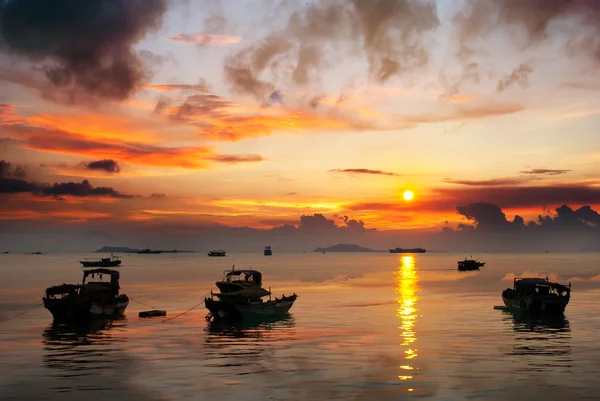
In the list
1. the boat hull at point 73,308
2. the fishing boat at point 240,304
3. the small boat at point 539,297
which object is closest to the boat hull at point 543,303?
the small boat at point 539,297

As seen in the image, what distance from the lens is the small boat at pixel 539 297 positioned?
78.2 m

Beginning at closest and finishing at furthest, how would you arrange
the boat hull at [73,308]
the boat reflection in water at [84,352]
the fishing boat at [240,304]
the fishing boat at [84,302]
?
the boat reflection in water at [84,352] < the fishing boat at [240,304] < the boat hull at [73,308] < the fishing boat at [84,302]

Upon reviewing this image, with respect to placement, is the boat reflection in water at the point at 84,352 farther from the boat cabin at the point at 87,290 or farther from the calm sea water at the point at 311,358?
the boat cabin at the point at 87,290

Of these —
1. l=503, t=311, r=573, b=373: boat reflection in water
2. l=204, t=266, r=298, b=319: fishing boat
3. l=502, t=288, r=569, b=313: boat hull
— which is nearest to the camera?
l=503, t=311, r=573, b=373: boat reflection in water

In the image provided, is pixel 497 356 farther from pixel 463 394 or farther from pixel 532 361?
pixel 463 394

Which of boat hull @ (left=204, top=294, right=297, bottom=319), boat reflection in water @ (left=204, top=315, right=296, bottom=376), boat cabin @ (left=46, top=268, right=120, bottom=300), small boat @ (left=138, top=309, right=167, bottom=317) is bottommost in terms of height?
boat reflection in water @ (left=204, top=315, right=296, bottom=376)

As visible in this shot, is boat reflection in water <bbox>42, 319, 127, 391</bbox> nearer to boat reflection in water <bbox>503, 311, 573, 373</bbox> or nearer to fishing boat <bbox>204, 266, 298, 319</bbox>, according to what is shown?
fishing boat <bbox>204, 266, 298, 319</bbox>

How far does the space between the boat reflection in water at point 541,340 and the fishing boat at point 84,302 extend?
47261 millimetres

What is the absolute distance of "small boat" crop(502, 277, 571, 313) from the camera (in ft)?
257

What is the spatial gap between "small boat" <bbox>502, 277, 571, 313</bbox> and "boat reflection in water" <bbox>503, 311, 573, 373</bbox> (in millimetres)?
989

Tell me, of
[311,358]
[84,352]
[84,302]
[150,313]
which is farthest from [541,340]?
→ [84,302]

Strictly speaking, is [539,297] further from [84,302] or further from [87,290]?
[87,290]

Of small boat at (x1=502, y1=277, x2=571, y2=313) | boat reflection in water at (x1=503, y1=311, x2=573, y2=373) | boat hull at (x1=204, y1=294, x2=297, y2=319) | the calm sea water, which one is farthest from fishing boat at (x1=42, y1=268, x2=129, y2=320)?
small boat at (x1=502, y1=277, x2=571, y2=313)

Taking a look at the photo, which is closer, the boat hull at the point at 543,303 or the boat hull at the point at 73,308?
the boat hull at the point at 73,308
